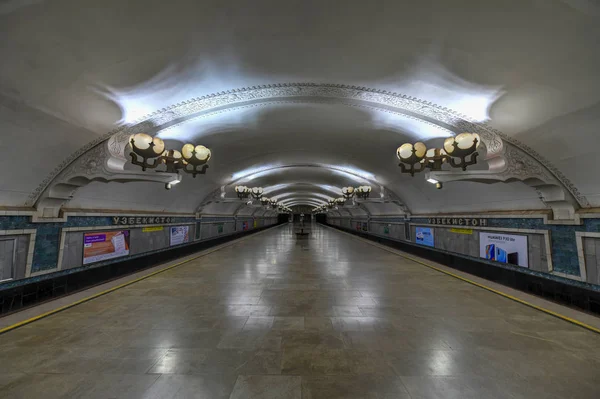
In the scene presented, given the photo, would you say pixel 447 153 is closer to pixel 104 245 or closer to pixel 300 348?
pixel 300 348

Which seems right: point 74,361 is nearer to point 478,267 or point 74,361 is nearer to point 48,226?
point 48,226

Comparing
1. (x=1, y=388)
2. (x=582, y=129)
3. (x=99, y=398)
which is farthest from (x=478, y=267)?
(x=1, y=388)

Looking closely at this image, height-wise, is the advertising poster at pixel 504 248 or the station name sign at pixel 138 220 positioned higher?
the station name sign at pixel 138 220

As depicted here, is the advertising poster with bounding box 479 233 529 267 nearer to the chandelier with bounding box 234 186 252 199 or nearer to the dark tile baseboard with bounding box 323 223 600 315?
the dark tile baseboard with bounding box 323 223 600 315

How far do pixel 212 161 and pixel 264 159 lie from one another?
2675 millimetres

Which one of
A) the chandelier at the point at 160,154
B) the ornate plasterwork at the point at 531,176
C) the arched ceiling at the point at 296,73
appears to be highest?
the arched ceiling at the point at 296,73

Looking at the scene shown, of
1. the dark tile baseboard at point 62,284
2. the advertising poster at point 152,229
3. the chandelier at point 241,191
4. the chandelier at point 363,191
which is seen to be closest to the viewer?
the dark tile baseboard at point 62,284

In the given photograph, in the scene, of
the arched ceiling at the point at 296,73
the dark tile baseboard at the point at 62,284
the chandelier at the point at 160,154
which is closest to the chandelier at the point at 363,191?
the arched ceiling at the point at 296,73

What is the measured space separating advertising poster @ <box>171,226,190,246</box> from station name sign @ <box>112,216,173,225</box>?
76 cm

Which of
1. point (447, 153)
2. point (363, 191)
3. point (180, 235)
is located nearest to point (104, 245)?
point (180, 235)

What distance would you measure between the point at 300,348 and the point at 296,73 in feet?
15.1

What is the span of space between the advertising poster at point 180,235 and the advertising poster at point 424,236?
12.9 metres

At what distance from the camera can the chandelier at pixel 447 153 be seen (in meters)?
4.61

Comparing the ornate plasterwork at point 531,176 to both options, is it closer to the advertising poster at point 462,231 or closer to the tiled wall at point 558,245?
the tiled wall at point 558,245
